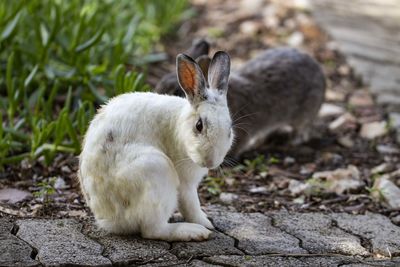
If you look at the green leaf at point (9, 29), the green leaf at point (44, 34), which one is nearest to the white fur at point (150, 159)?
the green leaf at point (9, 29)

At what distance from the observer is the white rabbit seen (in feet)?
10.8

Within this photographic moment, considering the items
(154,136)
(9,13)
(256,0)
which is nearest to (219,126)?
(154,136)

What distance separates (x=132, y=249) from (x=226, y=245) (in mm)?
483

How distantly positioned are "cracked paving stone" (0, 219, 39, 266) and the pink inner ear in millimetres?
1034

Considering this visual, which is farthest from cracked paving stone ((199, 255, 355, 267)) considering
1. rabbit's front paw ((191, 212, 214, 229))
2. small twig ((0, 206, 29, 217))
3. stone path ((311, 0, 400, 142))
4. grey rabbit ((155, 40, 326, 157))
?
stone path ((311, 0, 400, 142))

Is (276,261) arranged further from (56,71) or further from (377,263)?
(56,71)

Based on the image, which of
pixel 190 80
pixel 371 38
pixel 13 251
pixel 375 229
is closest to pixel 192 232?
pixel 190 80

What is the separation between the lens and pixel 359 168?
5363mm

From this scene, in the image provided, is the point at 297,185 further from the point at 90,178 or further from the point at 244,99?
the point at 90,178

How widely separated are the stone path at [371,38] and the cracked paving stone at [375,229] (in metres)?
2.02

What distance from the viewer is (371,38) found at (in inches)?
341

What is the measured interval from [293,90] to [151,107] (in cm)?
297

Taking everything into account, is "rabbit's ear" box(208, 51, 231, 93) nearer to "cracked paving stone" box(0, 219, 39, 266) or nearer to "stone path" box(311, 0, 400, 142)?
"cracked paving stone" box(0, 219, 39, 266)

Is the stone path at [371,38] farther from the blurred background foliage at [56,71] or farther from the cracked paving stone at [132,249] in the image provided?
the cracked paving stone at [132,249]
